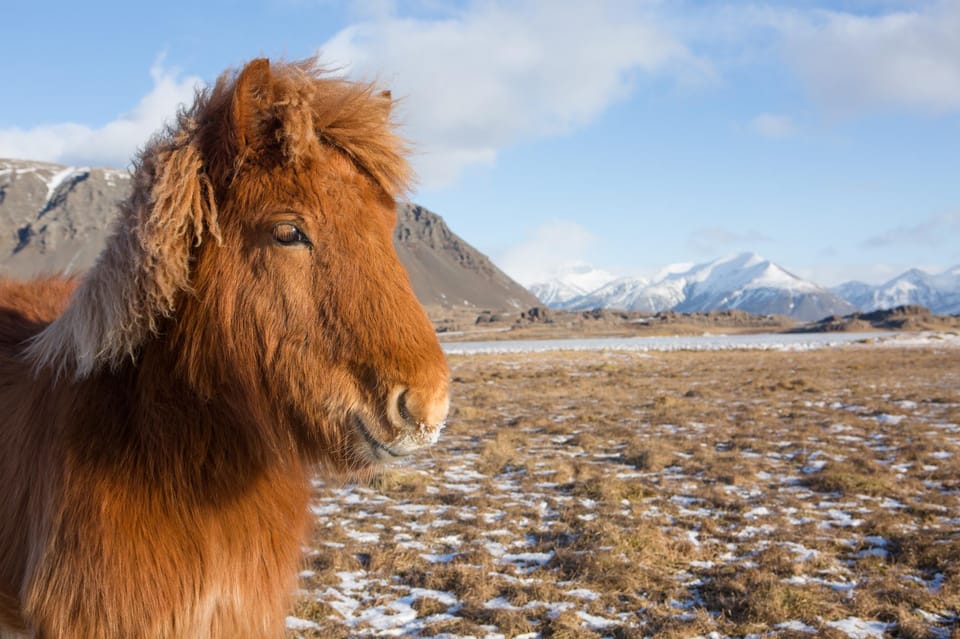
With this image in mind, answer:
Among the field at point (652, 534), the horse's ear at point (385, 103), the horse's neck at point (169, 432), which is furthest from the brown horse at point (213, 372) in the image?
the field at point (652, 534)

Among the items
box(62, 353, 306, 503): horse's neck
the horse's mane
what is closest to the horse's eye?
the horse's mane

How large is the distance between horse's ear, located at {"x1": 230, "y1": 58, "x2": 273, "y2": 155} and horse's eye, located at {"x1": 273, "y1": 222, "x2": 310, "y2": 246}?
0.29 meters

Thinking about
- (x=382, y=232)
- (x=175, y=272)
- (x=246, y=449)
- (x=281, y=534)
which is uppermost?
(x=382, y=232)

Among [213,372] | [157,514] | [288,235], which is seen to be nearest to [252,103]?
[288,235]

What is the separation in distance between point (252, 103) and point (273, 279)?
1.98ft

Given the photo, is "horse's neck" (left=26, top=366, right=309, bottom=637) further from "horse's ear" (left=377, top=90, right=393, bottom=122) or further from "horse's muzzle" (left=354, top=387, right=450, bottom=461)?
"horse's ear" (left=377, top=90, right=393, bottom=122)

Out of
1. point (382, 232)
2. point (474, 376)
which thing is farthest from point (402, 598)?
point (474, 376)

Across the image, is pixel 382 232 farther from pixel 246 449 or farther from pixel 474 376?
pixel 474 376

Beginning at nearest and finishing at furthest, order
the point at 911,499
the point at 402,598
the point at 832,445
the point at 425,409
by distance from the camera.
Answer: the point at 425,409 < the point at 402,598 < the point at 911,499 < the point at 832,445

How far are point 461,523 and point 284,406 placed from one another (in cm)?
528

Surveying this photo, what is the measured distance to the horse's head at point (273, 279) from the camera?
2.01 meters

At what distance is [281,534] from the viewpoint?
2.36 metres

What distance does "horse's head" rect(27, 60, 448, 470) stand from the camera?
2014 mm

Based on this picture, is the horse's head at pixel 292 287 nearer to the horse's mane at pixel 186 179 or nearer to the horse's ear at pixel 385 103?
the horse's mane at pixel 186 179
